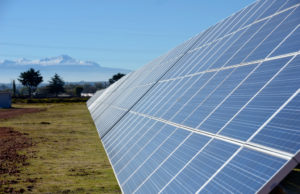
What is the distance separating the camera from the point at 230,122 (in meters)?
6.23

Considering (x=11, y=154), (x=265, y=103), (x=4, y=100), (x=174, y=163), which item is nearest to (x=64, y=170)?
(x=11, y=154)

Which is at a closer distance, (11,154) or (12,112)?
(11,154)

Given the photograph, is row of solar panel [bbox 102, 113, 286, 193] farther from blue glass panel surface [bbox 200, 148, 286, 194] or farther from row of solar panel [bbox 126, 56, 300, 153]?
row of solar panel [bbox 126, 56, 300, 153]

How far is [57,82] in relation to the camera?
15088 centimetres

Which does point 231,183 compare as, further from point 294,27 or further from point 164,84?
point 164,84

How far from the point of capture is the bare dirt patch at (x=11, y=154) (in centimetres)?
1362

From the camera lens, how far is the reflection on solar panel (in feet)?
14.9

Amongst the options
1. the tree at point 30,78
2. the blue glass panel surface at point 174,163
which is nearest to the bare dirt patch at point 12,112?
the blue glass panel surface at point 174,163

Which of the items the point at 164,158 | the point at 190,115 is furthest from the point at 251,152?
the point at 190,115

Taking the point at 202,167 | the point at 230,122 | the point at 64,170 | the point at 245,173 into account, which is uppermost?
the point at 230,122

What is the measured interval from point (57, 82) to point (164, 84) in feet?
478

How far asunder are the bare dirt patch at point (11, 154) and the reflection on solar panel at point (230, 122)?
19.8ft

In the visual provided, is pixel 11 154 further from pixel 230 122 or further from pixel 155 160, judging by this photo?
pixel 230 122

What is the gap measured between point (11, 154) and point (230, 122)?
17109 millimetres
